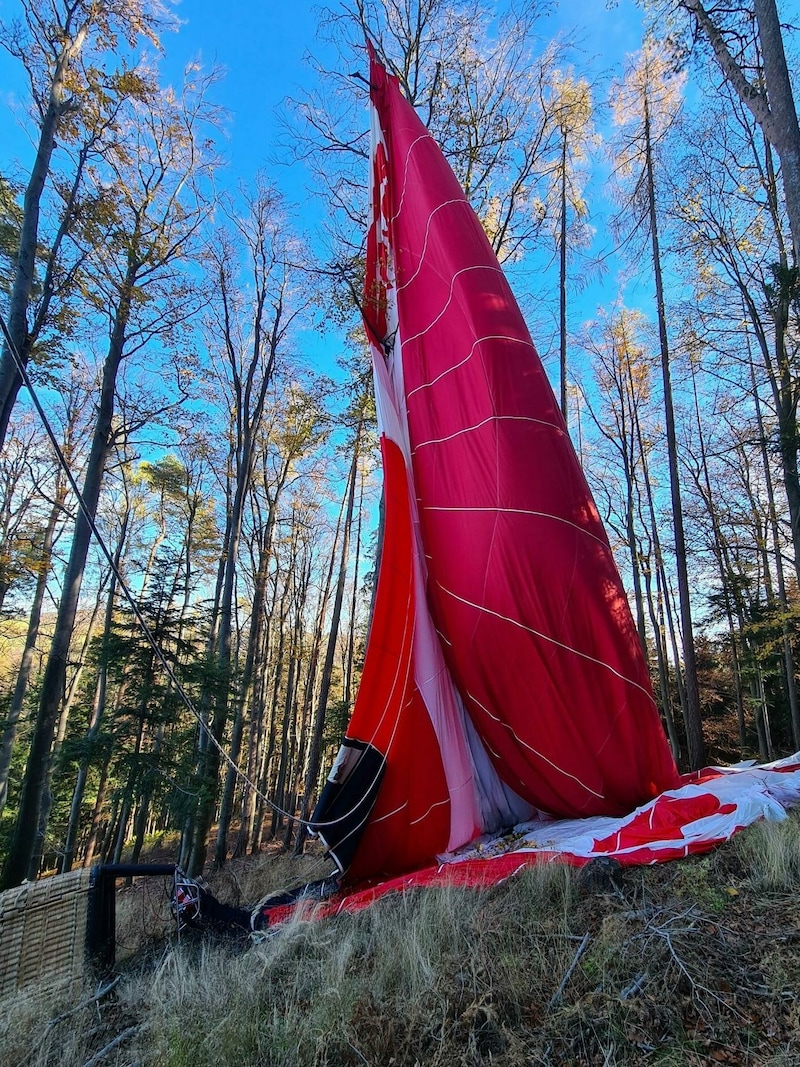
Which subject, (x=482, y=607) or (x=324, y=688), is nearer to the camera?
(x=482, y=607)

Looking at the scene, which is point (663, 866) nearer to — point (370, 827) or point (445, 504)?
point (370, 827)

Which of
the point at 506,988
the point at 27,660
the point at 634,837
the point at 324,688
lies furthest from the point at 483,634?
the point at 27,660

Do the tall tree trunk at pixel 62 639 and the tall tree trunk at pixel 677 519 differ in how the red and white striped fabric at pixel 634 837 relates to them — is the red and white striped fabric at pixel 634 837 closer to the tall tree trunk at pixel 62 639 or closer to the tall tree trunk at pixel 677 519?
the tall tree trunk at pixel 62 639

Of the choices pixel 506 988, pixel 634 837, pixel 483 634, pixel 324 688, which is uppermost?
pixel 483 634

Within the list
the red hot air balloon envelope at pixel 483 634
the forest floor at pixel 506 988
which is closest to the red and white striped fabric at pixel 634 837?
the red hot air balloon envelope at pixel 483 634

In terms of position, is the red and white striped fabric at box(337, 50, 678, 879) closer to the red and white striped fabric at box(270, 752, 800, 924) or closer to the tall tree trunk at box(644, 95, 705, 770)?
the red and white striped fabric at box(270, 752, 800, 924)

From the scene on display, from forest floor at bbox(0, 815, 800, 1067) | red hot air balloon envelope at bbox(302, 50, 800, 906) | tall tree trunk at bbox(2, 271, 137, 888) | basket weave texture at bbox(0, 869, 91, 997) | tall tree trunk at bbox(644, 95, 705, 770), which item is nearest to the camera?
forest floor at bbox(0, 815, 800, 1067)

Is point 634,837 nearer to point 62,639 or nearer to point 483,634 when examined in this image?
point 483,634

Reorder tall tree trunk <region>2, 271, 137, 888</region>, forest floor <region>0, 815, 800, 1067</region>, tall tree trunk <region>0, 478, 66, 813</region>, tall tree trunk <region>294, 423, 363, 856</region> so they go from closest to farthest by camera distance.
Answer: forest floor <region>0, 815, 800, 1067</region>, tall tree trunk <region>2, 271, 137, 888</region>, tall tree trunk <region>0, 478, 66, 813</region>, tall tree trunk <region>294, 423, 363, 856</region>

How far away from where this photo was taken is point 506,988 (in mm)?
1951

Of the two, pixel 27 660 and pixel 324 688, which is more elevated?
pixel 27 660

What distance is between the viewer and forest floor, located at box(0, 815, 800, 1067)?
5.60 feet

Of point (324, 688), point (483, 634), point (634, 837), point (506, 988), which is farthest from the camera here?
Result: point (324, 688)

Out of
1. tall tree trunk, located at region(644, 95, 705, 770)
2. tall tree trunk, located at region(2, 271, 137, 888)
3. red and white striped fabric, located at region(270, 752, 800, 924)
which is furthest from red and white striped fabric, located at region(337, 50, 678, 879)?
tall tree trunk, located at region(644, 95, 705, 770)
